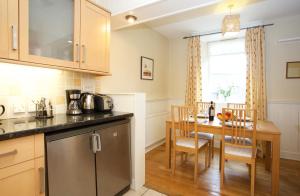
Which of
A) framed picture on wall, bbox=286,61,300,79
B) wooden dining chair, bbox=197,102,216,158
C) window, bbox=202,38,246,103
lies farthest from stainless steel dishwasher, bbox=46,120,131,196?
framed picture on wall, bbox=286,61,300,79

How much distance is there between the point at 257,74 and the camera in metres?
3.11

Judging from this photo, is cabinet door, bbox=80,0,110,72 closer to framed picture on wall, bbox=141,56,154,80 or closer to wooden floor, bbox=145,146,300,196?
framed picture on wall, bbox=141,56,154,80

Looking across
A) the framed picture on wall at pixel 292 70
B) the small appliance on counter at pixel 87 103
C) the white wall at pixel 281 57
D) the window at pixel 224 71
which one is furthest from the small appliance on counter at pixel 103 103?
the framed picture on wall at pixel 292 70

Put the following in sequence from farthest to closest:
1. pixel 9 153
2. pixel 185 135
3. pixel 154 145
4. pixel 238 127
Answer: pixel 154 145 < pixel 185 135 < pixel 238 127 < pixel 9 153

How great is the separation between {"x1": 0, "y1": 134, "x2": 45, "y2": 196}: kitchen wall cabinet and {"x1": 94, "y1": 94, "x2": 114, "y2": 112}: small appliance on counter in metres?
0.85

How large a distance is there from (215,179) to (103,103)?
5.83ft

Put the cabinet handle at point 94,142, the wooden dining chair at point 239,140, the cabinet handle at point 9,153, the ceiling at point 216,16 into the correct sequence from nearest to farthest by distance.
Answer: the cabinet handle at point 9,153 → the cabinet handle at point 94,142 → the wooden dining chair at point 239,140 → the ceiling at point 216,16

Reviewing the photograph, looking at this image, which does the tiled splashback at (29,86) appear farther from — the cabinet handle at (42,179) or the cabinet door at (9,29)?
the cabinet handle at (42,179)

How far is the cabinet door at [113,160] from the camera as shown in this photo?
163 cm

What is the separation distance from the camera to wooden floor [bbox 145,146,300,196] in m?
2.06

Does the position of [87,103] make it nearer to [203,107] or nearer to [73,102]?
[73,102]

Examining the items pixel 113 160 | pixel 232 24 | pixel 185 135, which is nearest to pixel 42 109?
pixel 113 160

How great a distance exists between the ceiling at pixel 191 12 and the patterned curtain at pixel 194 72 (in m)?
0.28

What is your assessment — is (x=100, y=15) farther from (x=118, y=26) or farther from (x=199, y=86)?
(x=199, y=86)
